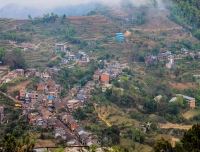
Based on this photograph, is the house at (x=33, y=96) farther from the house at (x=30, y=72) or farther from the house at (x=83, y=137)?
the house at (x=83, y=137)

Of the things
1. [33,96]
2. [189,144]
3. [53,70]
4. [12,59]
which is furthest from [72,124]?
[12,59]

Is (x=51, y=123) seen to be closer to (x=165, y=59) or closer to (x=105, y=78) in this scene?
(x=105, y=78)

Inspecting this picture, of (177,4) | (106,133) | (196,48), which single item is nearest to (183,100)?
(106,133)

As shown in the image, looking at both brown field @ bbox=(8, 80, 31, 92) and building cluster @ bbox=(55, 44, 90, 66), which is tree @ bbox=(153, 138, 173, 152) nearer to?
brown field @ bbox=(8, 80, 31, 92)

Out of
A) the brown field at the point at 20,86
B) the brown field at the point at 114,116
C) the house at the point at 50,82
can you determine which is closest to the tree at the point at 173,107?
the brown field at the point at 114,116

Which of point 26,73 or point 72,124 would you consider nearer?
point 72,124

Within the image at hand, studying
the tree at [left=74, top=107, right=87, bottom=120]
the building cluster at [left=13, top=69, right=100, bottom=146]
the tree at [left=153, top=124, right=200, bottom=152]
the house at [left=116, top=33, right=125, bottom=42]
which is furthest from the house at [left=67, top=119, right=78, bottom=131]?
the house at [left=116, top=33, right=125, bottom=42]
